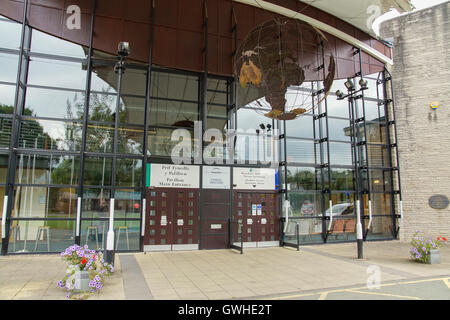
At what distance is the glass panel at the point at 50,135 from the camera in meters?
10.0

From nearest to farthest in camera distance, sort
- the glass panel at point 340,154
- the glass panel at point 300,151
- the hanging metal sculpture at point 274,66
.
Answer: the hanging metal sculpture at point 274,66 → the glass panel at point 300,151 → the glass panel at point 340,154

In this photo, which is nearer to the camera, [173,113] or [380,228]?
[173,113]

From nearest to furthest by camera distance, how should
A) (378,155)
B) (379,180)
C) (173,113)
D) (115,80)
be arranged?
(115,80)
(173,113)
(379,180)
(378,155)

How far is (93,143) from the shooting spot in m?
10.6

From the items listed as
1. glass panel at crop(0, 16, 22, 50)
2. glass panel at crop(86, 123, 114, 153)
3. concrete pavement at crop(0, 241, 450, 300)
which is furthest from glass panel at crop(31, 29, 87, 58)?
concrete pavement at crop(0, 241, 450, 300)

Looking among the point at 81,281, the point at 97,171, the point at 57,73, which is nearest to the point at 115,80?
the point at 57,73

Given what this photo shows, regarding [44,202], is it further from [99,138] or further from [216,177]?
[216,177]

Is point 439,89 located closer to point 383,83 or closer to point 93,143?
point 383,83

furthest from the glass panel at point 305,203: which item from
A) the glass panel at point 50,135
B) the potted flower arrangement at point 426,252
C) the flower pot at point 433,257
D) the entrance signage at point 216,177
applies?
the glass panel at point 50,135

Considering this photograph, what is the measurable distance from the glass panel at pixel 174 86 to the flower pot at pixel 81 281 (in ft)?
23.8

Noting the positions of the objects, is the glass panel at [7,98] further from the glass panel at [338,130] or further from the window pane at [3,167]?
the glass panel at [338,130]

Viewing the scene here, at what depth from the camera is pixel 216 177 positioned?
11750mm

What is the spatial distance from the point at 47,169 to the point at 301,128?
31.0 feet

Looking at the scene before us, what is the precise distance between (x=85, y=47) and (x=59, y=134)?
309 centimetres
